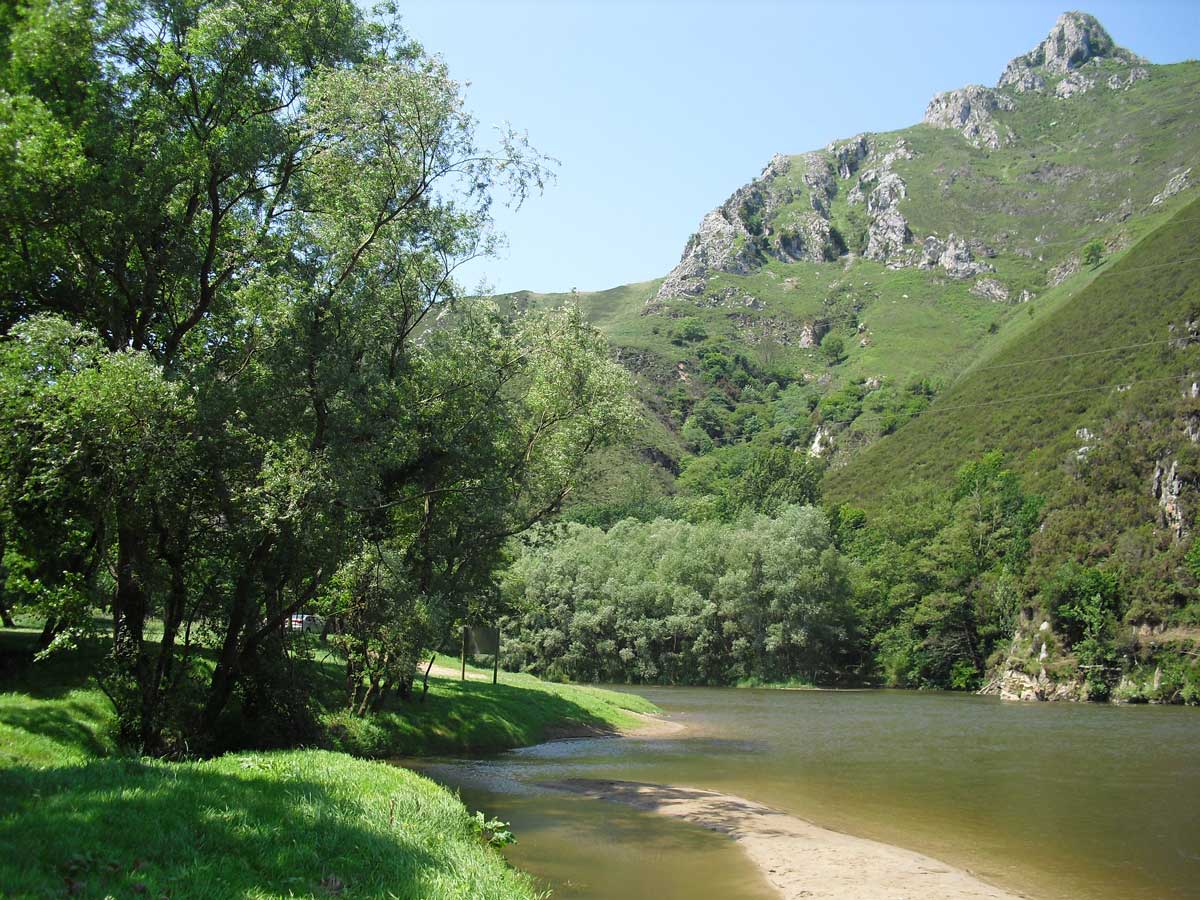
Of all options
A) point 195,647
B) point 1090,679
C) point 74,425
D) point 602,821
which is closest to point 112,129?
point 74,425

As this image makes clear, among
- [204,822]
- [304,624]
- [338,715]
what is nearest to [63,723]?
[204,822]

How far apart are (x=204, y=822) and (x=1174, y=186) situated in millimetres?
231389

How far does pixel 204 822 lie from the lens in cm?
897

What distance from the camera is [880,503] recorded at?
4877 inches

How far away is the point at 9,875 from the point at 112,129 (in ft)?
53.6

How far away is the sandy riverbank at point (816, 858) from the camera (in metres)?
14.0

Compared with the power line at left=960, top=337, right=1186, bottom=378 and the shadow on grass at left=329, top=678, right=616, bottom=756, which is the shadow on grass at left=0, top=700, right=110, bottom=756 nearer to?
the shadow on grass at left=329, top=678, right=616, bottom=756

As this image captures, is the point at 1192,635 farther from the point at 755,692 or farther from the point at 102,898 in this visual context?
the point at 102,898

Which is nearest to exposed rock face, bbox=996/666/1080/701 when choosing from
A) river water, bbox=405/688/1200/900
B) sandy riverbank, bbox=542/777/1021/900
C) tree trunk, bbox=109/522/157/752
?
river water, bbox=405/688/1200/900

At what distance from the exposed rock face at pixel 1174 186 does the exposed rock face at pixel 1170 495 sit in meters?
138

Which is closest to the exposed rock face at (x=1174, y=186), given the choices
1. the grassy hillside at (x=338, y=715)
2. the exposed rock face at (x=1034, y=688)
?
the exposed rock face at (x=1034, y=688)

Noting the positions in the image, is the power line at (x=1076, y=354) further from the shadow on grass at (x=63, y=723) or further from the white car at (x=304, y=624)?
the shadow on grass at (x=63, y=723)

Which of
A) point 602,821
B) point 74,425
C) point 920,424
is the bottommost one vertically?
point 602,821

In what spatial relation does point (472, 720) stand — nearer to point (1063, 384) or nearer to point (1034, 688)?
point (1034, 688)
